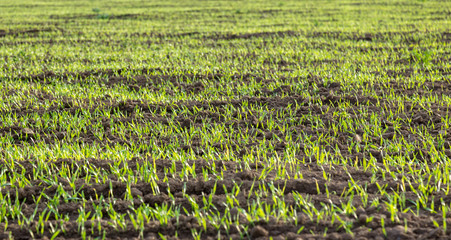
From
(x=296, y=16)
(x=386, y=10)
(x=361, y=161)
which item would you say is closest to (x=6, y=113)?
(x=361, y=161)

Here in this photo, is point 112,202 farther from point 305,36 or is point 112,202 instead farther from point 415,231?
point 305,36

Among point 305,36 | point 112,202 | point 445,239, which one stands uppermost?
point 305,36

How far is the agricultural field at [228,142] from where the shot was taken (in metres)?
2.60

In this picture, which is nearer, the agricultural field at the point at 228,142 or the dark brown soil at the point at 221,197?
the dark brown soil at the point at 221,197

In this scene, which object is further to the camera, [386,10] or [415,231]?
→ [386,10]

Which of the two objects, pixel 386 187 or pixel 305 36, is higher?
pixel 305 36

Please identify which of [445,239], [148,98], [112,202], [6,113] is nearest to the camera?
[445,239]

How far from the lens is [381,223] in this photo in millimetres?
2467

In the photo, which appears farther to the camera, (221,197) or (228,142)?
(228,142)

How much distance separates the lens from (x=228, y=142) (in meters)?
4.14

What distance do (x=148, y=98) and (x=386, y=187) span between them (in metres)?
3.51

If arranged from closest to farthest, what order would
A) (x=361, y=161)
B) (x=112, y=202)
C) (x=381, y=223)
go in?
(x=381, y=223) < (x=112, y=202) < (x=361, y=161)

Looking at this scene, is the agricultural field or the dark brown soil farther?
the agricultural field

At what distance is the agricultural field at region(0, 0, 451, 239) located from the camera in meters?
2.60
